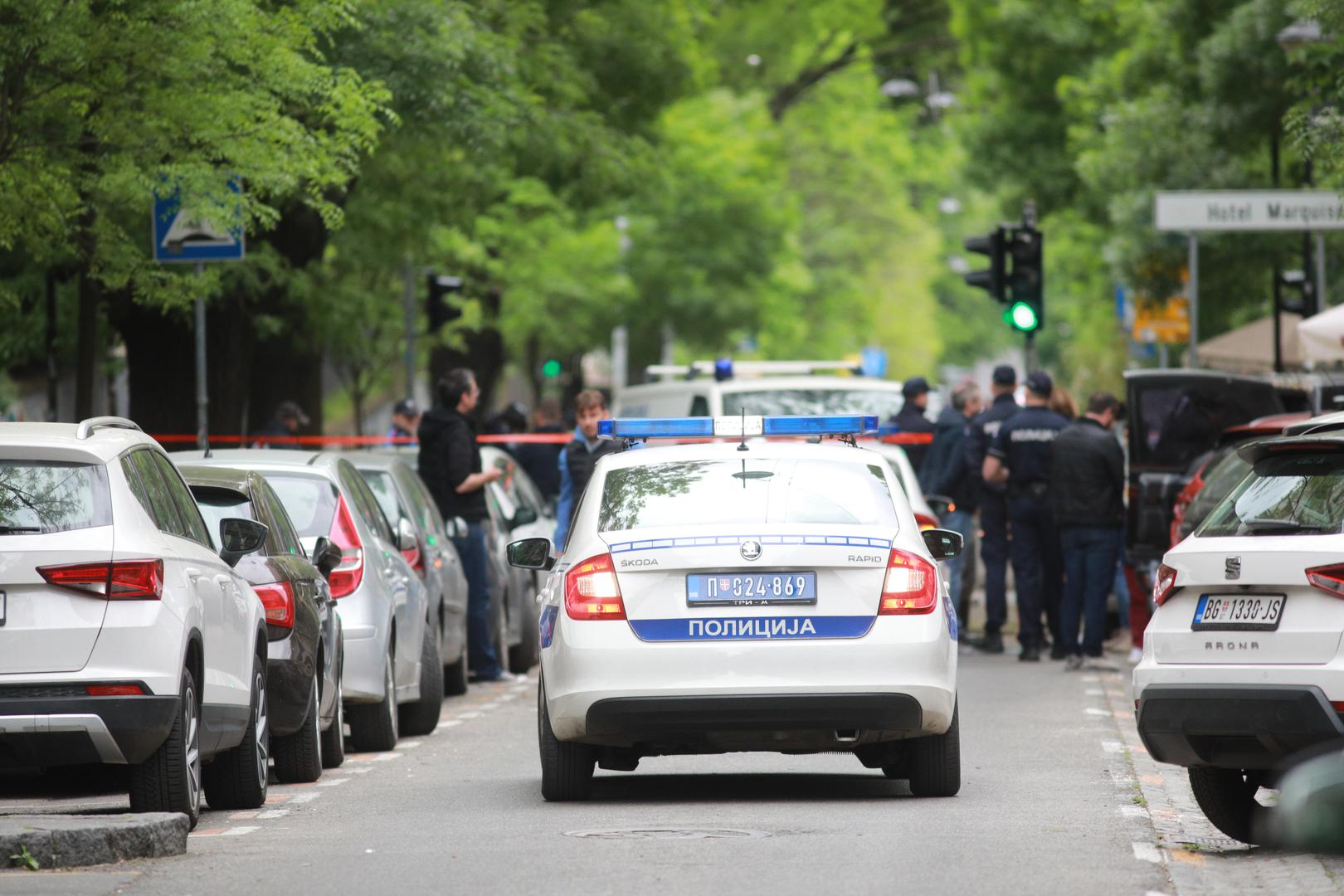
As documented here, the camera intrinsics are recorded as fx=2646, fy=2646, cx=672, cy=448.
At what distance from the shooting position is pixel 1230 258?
102ft

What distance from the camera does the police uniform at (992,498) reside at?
1998cm

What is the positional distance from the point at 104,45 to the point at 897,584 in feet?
17.2

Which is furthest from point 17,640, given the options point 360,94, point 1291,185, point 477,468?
point 1291,185

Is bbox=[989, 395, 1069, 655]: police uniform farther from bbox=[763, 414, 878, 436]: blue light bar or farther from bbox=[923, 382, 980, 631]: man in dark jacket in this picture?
bbox=[763, 414, 878, 436]: blue light bar

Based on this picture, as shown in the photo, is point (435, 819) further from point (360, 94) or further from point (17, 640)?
point (360, 94)

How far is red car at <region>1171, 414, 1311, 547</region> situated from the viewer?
16469 millimetres

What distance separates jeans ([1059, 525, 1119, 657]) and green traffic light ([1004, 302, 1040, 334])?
4.56m

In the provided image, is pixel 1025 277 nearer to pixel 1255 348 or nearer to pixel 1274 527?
pixel 1255 348

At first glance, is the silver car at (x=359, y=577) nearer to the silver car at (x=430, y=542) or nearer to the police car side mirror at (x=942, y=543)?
the silver car at (x=430, y=542)

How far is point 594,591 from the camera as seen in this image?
1044cm

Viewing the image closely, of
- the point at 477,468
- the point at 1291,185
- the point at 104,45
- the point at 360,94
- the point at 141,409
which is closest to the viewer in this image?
the point at 104,45

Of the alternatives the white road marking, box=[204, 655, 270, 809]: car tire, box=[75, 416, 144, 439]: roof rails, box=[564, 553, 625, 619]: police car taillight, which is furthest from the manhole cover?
box=[75, 416, 144, 439]: roof rails

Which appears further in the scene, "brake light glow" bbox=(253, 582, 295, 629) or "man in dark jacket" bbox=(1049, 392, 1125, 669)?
"man in dark jacket" bbox=(1049, 392, 1125, 669)

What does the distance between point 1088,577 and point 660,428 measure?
7.97m
